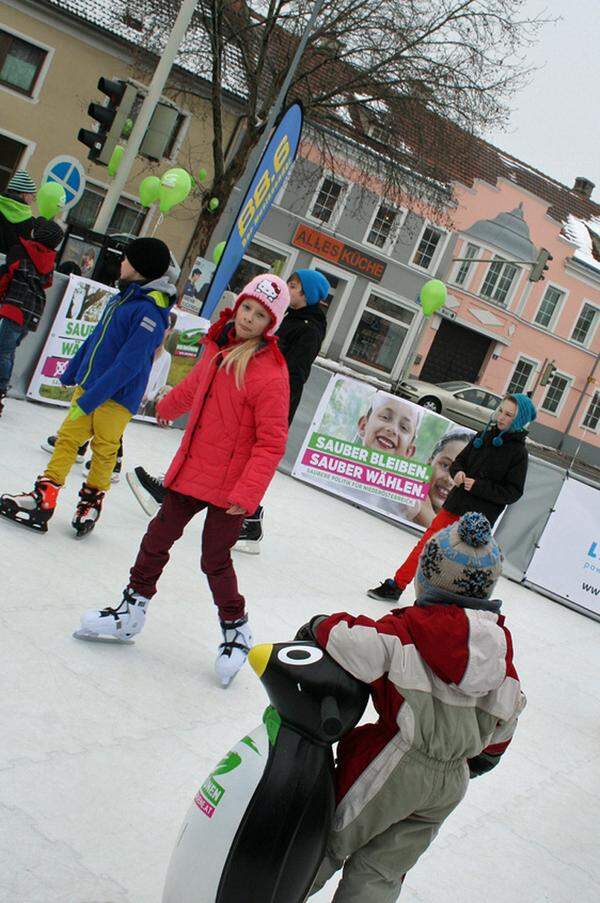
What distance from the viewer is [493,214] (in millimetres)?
37406

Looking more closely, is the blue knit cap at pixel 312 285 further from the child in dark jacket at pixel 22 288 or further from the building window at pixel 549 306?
the building window at pixel 549 306

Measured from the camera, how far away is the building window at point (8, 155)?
2814cm

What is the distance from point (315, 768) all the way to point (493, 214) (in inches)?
1466

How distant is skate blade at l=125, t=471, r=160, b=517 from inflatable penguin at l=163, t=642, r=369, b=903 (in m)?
4.52

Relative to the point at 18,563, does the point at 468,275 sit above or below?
above

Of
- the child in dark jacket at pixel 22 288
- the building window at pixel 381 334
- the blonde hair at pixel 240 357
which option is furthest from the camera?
the building window at pixel 381 334

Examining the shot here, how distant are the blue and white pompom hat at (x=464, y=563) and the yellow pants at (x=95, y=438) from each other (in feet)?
11.1

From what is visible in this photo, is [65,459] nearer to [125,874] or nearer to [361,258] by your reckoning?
[125,874]

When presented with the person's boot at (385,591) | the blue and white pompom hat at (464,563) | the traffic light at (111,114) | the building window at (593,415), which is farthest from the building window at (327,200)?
the blue and white pompom hat at (464,563)

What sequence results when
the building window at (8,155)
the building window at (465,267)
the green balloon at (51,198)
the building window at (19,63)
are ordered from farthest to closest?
the building window at (465,267) → the building window at (8,155) → the building window at (19,63) → the green balloon at (51,198)

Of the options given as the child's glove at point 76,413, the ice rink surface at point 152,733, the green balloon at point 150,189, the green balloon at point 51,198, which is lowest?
the ice rink surface at point 152,733

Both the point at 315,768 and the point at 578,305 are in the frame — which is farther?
the point at 578,305

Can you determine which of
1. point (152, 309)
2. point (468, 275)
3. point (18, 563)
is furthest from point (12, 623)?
point (468, 275)

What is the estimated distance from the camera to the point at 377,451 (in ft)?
36.2
